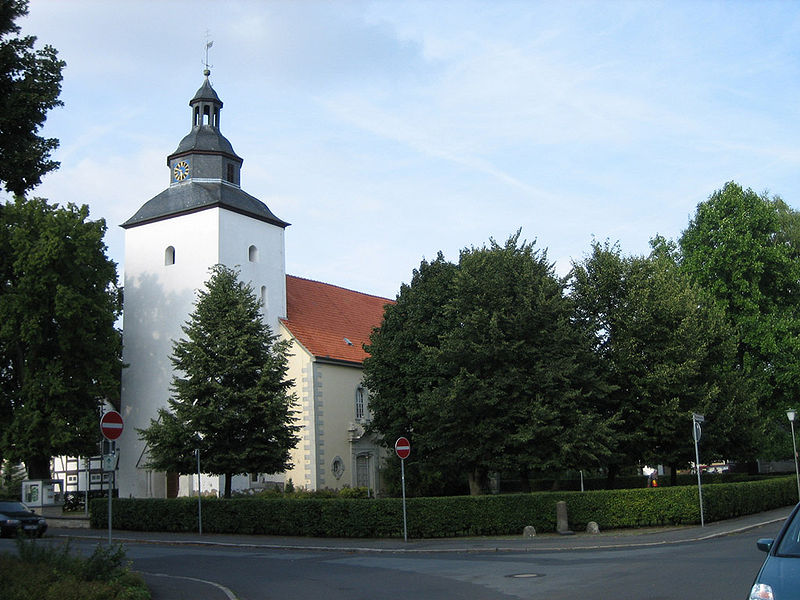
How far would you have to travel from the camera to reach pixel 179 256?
38.6 metres

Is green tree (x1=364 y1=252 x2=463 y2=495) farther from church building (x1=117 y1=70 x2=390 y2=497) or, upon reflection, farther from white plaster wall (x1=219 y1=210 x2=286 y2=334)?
white plaster wall (x1=219 y1=210 x2=286 y2=334)

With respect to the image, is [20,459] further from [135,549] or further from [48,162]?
[48,162]

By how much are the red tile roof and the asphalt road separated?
21.4 meters

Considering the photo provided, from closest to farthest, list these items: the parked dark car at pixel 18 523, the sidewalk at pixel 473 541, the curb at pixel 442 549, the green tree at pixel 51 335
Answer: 1. the curb at pixel 442 549
2. the sidewalk at pixel 473 541
3. the parked dark car at pixel 18 523
4. the green tree at pixel 51 335

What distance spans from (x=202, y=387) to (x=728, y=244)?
25701 millimetres

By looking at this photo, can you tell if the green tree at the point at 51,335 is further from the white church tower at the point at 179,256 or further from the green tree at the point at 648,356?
the green tree at the point at 648,356

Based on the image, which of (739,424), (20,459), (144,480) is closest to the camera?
(739,424)

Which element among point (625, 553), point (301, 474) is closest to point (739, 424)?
point (625, 553)

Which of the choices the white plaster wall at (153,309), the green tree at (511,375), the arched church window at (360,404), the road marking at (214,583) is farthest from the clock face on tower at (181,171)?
the road marking at (214,583)

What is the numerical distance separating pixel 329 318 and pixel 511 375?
→ 21934 mm

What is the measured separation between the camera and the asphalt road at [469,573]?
1151 cm

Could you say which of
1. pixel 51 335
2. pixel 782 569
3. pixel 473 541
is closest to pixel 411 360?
pixel 473 541

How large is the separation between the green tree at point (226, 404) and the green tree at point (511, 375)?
5268 mm

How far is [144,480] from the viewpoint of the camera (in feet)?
120
